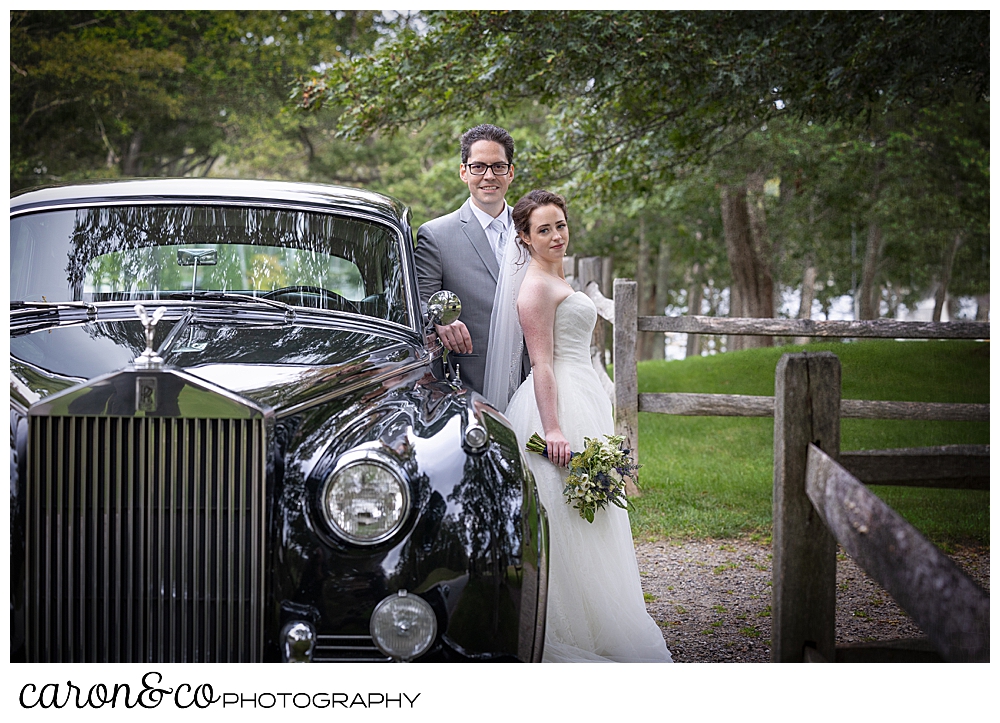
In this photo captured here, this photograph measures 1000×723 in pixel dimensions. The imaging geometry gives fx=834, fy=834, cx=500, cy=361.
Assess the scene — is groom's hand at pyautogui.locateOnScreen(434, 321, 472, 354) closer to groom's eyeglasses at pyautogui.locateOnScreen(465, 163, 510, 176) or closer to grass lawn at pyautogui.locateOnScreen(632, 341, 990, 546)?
groom's eyeglasses at pyautogui.locateOnScreen(465, 163, 510, 176)

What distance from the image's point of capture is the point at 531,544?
2.56 metres

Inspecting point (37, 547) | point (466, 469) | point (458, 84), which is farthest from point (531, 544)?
point (458, 84)

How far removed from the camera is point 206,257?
11.7 ft

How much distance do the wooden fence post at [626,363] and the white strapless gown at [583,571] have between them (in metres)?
3.07

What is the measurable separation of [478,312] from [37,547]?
2.36 meters

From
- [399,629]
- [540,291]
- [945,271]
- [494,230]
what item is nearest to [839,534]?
[399,629]

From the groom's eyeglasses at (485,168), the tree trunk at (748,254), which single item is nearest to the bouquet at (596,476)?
the groom's eyeglasses at (485,168)

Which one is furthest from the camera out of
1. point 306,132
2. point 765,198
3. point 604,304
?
point 306,132

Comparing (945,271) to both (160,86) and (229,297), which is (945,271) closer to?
(160,86)

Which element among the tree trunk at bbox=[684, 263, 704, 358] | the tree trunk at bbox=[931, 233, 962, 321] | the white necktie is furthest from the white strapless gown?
the tree trunk at bbox=[684, 263, 704, 358]

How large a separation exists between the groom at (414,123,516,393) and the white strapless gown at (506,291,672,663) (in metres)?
0.64

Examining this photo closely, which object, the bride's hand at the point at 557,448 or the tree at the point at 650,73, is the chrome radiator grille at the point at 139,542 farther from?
the tree at the point at 650,73

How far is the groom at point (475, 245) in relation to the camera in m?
4.23
